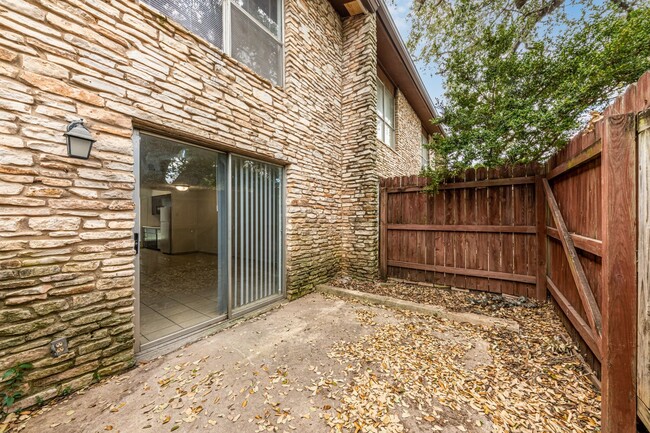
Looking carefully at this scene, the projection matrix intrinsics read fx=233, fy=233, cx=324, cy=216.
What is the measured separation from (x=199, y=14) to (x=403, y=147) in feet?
22.4

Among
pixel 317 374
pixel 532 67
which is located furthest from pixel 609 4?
pixel 317 374

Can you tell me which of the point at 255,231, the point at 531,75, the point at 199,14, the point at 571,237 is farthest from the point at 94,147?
the point at 531,75

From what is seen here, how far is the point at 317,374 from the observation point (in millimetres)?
2104

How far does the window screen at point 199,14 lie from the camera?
2592 mm

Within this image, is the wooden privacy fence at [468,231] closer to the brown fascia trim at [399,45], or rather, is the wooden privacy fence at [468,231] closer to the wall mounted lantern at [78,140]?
the brown fascia trim at [399,45]

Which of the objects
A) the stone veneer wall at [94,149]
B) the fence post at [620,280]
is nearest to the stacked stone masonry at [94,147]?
the stone veneer wall at [94,149]

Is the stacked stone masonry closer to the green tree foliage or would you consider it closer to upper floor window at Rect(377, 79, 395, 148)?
the green tree foliage

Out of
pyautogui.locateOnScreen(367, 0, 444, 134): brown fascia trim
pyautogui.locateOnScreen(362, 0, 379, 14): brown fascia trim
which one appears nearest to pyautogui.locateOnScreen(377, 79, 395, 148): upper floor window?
pyautogui.locateOnScreen(367, 0, 444, 134): brown fascia trim

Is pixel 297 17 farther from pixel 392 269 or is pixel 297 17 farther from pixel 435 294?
pixel 435 294

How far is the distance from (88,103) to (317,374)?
10.1 feet

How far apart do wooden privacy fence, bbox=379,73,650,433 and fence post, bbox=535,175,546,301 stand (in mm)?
15

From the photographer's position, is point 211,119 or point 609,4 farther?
point 609,4

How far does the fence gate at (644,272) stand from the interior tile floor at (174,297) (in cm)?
372

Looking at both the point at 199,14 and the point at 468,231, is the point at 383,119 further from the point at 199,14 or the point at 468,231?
the point at 199,14
